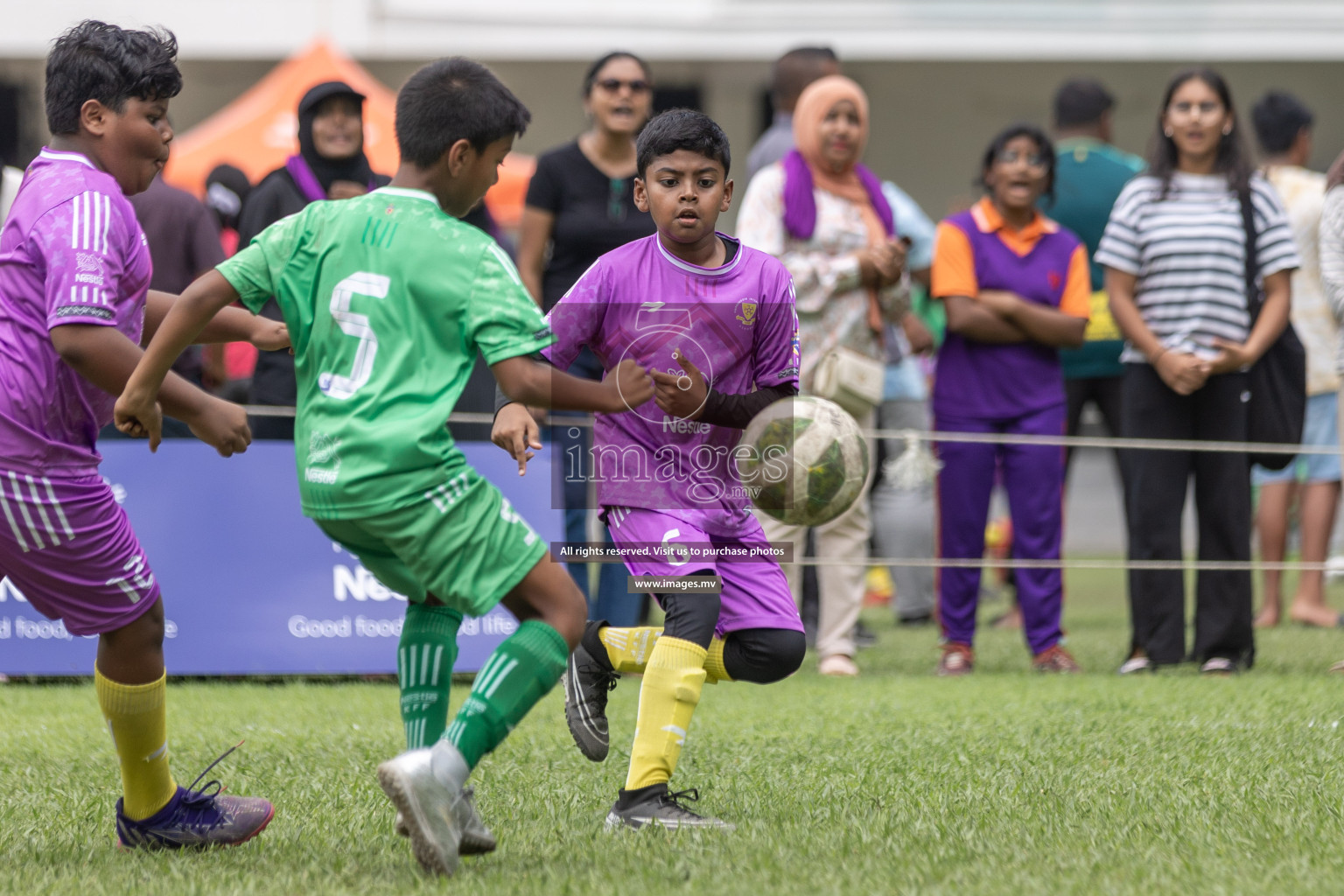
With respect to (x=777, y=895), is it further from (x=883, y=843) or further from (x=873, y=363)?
(x=873, y=363)

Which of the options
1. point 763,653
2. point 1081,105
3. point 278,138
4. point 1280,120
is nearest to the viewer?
point 763,653

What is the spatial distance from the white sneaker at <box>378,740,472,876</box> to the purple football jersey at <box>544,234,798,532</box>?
3.36ft

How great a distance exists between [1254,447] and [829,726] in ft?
8.24

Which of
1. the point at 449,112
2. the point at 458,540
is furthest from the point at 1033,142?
the point at 458,540

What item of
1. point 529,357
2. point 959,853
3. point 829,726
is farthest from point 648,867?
point 829,726

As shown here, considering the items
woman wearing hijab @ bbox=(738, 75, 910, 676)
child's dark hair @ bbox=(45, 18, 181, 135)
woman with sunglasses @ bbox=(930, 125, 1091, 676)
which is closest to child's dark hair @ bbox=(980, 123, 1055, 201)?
woman with sunglasses @ bbox=(930, 125, 1091, 676)

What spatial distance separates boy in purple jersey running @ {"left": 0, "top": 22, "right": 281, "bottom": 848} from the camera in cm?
363

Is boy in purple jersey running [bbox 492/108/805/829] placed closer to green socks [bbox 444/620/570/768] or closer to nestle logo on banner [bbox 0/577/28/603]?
green socks [bbox 444/620/570/768]

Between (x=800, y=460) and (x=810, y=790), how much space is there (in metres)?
0.89

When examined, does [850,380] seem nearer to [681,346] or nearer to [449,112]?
[681,346]

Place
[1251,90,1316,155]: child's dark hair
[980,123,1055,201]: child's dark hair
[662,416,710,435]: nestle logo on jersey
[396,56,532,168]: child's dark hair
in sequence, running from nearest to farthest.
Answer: [396,56,532,168]: child's dark hair, [662,416,710,435]: nestle logo on jersey, [980,123,1055,201]: child's dark hair, [1251,90,1316,155]: child's dark hair

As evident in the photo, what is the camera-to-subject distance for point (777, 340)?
4.25 meters

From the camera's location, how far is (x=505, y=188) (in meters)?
13.3

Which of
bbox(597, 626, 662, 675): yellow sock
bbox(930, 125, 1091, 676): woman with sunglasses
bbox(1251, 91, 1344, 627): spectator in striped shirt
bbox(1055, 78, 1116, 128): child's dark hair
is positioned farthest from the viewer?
bbox(1055, 78, 1116, 128): child's dark hair
